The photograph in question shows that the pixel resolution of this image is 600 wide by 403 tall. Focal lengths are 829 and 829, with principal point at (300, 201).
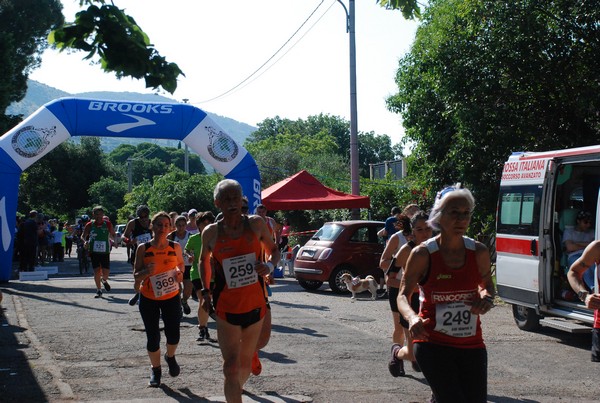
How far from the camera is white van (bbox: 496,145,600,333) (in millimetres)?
11047

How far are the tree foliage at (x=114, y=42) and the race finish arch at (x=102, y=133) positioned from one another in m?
14.2

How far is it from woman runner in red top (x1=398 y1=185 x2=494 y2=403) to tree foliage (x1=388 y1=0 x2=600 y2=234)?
12.2 m

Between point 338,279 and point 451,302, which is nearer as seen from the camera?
point 451,302

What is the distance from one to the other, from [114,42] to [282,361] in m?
4.67

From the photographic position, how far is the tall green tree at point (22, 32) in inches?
1230

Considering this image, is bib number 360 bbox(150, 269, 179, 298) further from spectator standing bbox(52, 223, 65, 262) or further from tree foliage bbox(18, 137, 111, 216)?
tree foliage bbox(18, 137, 111, 216)

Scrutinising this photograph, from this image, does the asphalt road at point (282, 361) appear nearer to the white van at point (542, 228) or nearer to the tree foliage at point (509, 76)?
the white van at point (542, 228)

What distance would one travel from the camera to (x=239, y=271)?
613 centimetres

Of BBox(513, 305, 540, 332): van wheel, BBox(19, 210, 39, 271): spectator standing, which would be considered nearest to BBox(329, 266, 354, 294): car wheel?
BBox(513, 305, 540, 332): van wheel

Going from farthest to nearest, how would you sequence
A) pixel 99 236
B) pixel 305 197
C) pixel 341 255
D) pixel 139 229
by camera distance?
pixel 305 197 → pixel 341 255 → pixel 99 236 → pixel 139 229

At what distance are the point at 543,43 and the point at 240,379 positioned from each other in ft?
41.5

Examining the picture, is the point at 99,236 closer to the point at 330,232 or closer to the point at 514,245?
the point at 330,232

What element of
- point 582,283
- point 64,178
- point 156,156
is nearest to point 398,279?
point 582,283

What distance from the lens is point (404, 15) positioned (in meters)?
8.62
